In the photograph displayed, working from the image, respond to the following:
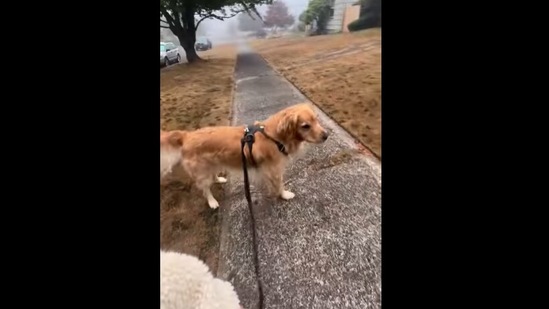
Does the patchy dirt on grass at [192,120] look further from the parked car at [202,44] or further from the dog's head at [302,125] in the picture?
the dog's head at [302,125]

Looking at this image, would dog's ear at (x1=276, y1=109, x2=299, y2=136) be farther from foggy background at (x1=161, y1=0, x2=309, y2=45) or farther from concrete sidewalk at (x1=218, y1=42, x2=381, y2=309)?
foggy background at (x1=161, y1=0, x2=309, y2=45)

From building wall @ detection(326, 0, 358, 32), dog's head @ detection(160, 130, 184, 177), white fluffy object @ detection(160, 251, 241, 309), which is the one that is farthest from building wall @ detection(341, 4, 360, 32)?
white fluffy object @ detection(160, 251, 241, 309)

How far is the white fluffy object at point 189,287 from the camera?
0.59 m

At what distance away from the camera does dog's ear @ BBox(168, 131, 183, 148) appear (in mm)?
1001

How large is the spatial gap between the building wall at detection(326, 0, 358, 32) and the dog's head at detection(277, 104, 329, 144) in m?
0.28

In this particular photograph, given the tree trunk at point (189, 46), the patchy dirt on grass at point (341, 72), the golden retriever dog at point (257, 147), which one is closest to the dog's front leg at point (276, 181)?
the golden retriever dog at point (257, 147)

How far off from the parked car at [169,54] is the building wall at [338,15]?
0.44 m

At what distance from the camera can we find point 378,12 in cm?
72
